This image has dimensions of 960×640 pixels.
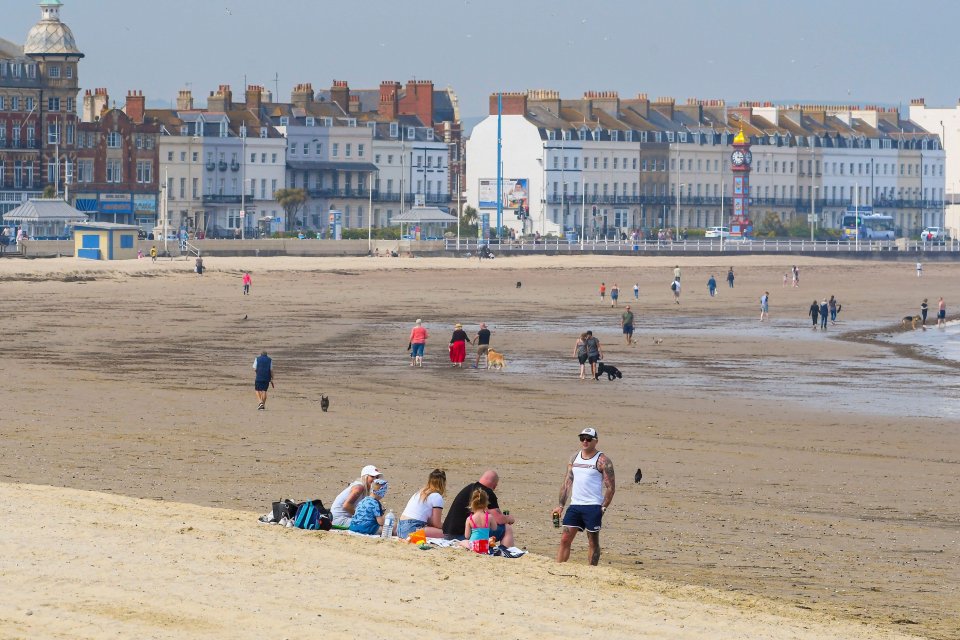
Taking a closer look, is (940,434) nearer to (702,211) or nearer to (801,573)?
(801,573)

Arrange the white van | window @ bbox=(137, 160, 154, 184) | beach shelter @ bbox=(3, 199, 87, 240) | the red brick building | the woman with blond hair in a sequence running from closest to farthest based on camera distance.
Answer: the woman with blond hair < beach shelter @ bbox=(3, 199, 87, 240) < the red brick building < window @ bbox=(137, 160, 154, 184) < the white van

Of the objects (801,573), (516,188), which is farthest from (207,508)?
(516,188)

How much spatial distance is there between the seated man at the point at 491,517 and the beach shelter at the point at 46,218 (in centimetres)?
6756

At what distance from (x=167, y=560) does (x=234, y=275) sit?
183ft

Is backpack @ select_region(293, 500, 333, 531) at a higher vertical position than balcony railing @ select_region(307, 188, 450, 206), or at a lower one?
lower

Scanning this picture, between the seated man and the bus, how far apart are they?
364ft

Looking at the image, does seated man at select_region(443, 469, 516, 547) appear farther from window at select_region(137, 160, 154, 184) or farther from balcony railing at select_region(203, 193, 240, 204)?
balcony railing at select_region(203, 193, 240, 204)

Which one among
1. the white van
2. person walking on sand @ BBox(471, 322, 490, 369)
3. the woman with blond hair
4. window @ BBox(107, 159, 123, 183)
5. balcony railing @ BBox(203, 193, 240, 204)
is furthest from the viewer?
the white van

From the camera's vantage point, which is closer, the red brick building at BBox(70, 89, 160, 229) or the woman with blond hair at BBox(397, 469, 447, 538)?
the woman with blond hair at BBox(397, 469, 447, 538)

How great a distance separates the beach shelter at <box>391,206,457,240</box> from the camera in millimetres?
92875

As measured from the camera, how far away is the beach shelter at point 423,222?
92875 millimetres

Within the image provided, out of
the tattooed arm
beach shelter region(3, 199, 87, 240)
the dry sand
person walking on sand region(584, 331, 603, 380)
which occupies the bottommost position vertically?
the dry sand

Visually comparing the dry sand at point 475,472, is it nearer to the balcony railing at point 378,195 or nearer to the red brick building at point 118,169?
the red brick building at point 118,169

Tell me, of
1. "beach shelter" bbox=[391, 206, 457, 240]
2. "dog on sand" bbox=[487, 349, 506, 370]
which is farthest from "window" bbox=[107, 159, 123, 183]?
"dog on sand" bbox=[487, 349, 506, 370]
